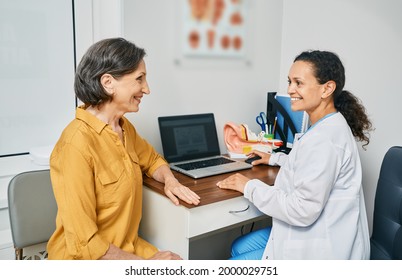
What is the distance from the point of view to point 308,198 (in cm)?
119

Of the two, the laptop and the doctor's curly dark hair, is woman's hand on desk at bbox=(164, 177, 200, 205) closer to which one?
the laptop

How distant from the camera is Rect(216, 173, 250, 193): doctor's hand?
1.42 metres

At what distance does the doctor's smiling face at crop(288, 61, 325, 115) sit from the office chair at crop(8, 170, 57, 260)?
94 centimetres

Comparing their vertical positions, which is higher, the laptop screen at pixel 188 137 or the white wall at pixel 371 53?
the white wall at pixel 371 53

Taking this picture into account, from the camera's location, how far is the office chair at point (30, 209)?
1.27 meters

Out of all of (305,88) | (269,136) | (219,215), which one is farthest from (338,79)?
(269,136)

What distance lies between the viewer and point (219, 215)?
139 centimetres

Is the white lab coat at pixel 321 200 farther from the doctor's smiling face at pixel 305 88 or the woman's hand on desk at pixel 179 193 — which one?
the woman's hand on desk at pixel 179 193

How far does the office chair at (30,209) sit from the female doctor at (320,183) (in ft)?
2.31

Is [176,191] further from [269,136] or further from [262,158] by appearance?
[269,136]

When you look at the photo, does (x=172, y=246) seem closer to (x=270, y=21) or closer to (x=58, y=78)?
(x=58, y=78)

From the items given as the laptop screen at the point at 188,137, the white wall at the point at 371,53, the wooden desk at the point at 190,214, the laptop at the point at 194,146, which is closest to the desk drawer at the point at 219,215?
the wooden desk at the point at 190,214

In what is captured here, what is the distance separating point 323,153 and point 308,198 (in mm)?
150
